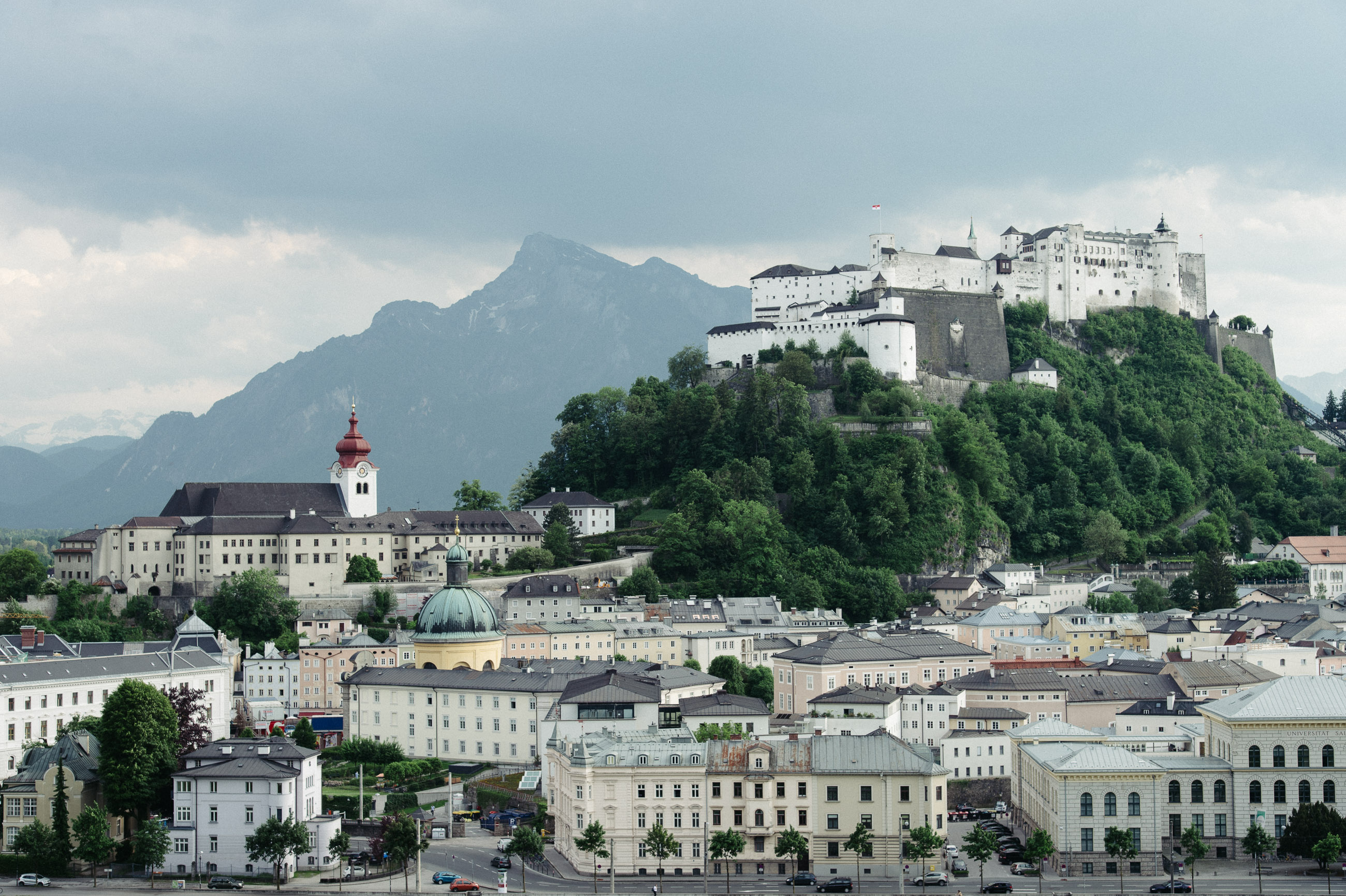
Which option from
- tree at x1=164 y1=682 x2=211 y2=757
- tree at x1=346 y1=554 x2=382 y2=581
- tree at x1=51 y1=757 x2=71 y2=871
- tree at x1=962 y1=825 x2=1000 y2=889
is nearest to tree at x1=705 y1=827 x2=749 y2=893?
tree at x1=962 y1=825 x2=1000 y2=889

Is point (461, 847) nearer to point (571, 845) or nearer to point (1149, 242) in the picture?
point (571, 845)

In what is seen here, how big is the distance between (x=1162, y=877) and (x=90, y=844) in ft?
112

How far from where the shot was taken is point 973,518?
117625 mm

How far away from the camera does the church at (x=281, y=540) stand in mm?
101562

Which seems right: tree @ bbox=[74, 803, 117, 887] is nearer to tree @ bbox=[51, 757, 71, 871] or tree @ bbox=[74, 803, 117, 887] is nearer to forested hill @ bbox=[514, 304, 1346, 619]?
tree @ bbox=[51, 757, 71, 871]

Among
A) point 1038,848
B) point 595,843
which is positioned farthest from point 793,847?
point 1038,848

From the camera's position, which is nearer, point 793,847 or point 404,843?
point 404,843

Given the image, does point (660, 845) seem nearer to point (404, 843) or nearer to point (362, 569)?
point (404, 843)

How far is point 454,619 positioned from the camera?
76.6 meters

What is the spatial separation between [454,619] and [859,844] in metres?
29.5

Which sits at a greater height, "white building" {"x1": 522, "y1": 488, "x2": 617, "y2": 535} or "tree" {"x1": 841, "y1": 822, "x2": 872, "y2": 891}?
"white building" {"x1": 522, "y1": 488, "x2": 617, "y2": 535}

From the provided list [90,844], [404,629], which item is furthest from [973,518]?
[90,844]

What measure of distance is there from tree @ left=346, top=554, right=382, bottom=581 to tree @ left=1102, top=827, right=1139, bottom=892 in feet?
196

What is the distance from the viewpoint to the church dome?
76438 mm
